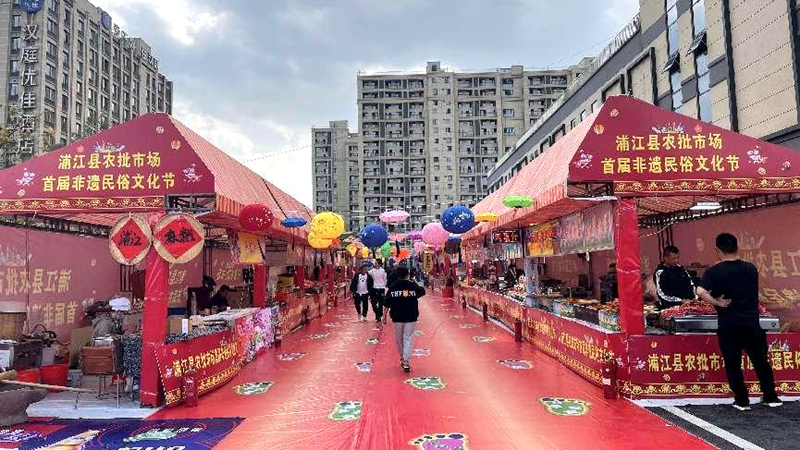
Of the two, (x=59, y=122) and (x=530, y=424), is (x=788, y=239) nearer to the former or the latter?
(x=530, y=424)

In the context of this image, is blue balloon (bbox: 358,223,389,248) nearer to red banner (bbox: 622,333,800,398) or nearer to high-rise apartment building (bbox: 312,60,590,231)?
red banner (bbox: 622,333,800,398)

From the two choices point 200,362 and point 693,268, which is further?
point 693,268

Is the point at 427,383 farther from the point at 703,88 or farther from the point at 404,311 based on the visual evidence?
the point at 703,88

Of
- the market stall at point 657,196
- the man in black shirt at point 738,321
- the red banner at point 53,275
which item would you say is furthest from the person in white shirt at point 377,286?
the man in black shirt at point 738,321

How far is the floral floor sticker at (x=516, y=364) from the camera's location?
8.45 metres

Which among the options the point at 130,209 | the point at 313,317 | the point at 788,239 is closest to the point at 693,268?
the point at 788,239

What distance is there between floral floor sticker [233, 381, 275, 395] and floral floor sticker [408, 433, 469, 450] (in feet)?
10.2

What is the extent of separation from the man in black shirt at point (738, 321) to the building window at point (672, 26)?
1700 cm

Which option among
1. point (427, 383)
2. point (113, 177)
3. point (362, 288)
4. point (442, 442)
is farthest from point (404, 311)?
point (362, 288)

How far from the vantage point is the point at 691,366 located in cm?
635

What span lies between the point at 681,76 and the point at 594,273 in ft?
32.8

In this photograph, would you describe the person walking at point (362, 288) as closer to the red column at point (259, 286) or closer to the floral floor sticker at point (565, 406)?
the red column at point (259, 286)

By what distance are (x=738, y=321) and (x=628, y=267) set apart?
141 cm

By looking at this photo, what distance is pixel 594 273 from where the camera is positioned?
14422mm
